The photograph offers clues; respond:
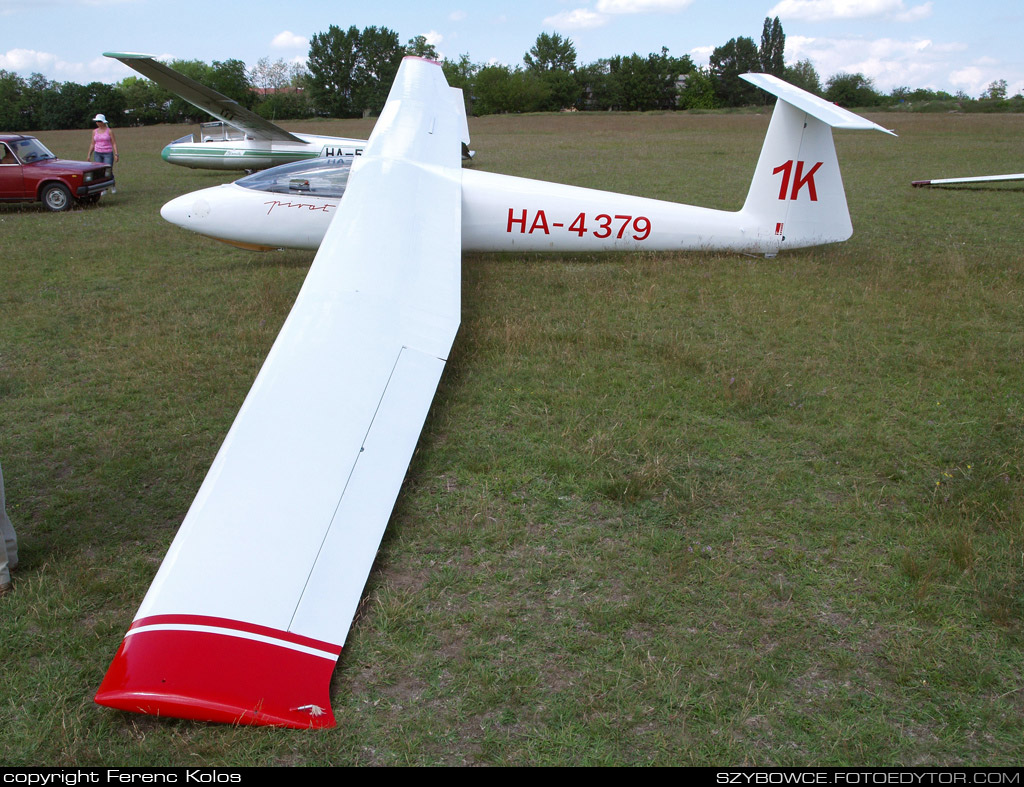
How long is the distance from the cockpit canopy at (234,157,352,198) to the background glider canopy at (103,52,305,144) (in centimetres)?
502

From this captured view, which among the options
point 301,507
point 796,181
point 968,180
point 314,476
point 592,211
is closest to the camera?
point 301,507

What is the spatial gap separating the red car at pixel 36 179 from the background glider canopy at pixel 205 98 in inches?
108

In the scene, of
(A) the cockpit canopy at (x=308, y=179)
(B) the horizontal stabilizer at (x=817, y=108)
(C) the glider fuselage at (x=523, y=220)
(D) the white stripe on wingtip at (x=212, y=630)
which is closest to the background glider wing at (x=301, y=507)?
(D) the white stripe on wingtip at (x=212, y=630)

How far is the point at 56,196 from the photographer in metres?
14.7

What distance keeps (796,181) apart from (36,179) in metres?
14.8

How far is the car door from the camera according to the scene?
47.3 ft

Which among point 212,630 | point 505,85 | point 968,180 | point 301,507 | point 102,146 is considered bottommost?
point 212,630

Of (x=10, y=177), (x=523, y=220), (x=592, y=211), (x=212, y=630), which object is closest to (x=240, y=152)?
(x=10, y=177)

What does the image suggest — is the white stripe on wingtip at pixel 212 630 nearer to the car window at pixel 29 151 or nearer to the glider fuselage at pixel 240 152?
the car window at pixel 29 151

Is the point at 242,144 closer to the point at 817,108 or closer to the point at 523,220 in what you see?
the point at 523,220

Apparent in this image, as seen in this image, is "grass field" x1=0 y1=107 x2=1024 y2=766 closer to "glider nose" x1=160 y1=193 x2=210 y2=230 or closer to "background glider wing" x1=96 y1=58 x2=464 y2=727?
"background glider wing" x1=96 y1=58 x2=464 y2=727

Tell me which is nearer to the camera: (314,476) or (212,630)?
(212,630)

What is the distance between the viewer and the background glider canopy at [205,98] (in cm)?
1291

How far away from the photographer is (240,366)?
21.5ft
